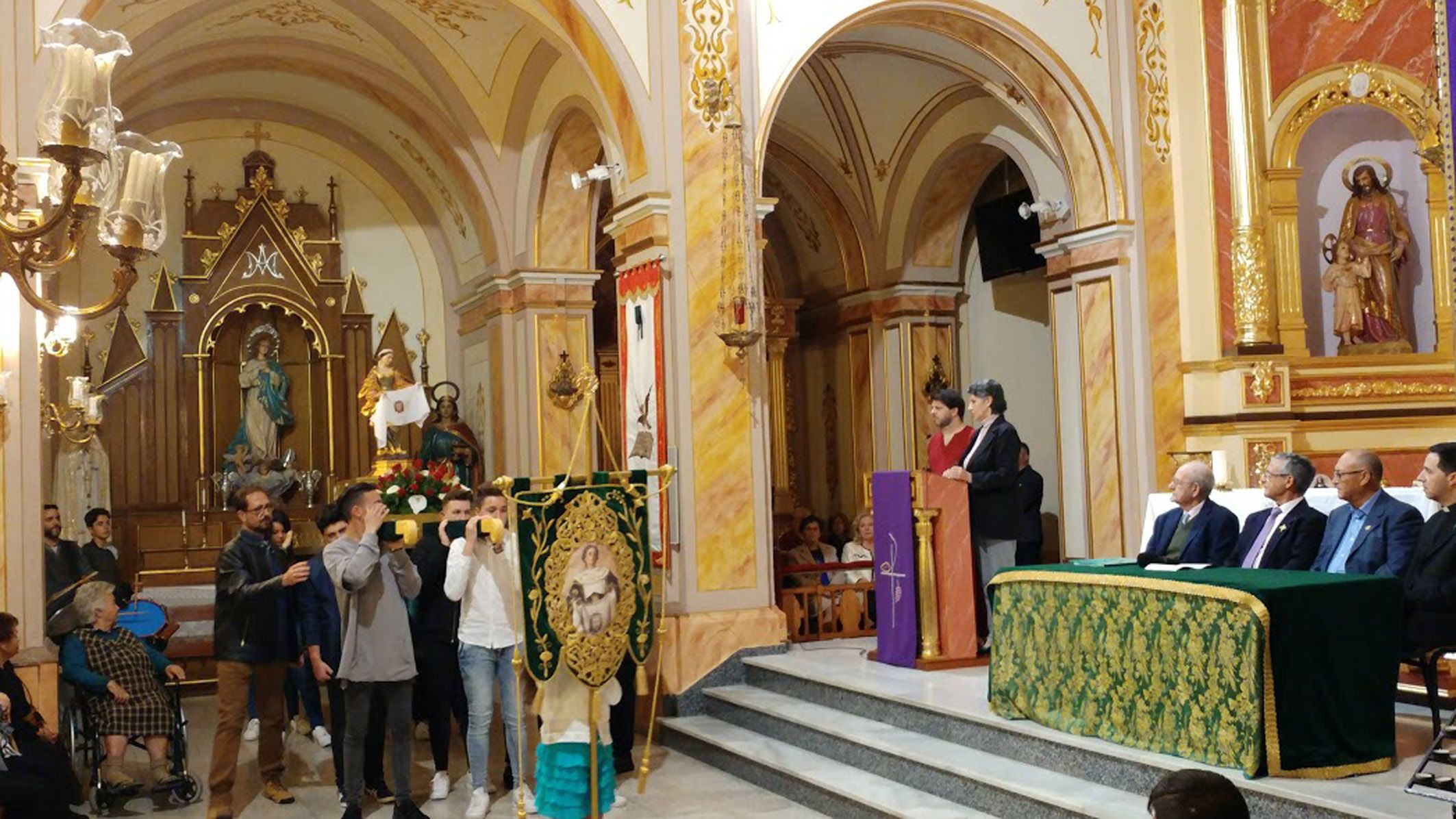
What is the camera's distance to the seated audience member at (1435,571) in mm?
5473

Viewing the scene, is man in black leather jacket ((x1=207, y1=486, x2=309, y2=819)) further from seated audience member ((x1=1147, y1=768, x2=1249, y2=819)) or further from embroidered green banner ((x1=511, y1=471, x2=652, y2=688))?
seated audience member ((x1=1147, y1=768, x2=1249, y2=819))

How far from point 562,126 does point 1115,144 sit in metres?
4.24

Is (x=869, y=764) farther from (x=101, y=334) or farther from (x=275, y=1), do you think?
(x=101, y=334)

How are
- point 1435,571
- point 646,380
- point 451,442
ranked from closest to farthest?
1. point 1435,571
2. point 646,380
3. point 451,442

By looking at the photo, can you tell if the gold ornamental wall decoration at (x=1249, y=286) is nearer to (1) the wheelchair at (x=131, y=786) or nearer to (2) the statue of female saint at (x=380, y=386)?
(2) the statue of female saint at (x=380, y=386)

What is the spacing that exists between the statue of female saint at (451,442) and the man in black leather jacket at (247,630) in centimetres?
553

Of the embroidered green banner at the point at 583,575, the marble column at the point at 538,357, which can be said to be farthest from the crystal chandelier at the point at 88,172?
the marble column at the point at 538,357

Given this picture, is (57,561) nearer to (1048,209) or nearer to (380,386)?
(380,386)

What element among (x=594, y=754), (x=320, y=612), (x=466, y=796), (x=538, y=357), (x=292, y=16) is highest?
(x=292, y=16)

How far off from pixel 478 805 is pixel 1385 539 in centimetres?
426

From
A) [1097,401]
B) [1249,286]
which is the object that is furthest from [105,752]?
[1249,286]

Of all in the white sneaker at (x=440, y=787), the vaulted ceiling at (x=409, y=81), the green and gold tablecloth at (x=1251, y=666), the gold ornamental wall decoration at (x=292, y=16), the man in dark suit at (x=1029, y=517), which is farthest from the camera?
the gold ornamental wall decoration at (x=292, y=16)

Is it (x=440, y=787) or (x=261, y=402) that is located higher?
(x=261, y=402)

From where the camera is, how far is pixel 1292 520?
6.24 m
